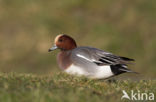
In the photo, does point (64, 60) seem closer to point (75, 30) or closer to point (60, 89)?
point (60, 89)

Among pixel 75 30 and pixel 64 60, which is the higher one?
pixel 75 30

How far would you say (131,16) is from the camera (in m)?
18.4

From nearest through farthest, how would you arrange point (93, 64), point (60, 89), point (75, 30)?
point (60, 89)
point (93, 64)
point (75, 30)

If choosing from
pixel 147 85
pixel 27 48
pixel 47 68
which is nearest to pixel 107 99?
pixel 147 85

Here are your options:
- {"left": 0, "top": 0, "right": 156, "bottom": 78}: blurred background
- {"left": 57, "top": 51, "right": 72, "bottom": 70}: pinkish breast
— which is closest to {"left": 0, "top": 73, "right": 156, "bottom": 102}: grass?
{"left": 57, "top": 51, "right": 72, "bottom": 70}: pinkish breast

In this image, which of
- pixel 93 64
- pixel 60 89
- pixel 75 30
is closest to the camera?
pixel 60 89

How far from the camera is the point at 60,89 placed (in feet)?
22.2

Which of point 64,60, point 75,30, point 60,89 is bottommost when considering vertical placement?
point 60,89

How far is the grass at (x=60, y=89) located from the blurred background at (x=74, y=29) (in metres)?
7.53

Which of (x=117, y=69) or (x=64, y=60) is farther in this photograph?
(x=64, y=60)

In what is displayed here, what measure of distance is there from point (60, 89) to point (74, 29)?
11656mm

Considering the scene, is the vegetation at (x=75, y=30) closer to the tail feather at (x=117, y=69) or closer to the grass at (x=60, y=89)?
the tail feather at (x=117, y=69)

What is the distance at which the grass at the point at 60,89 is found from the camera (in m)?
6.01

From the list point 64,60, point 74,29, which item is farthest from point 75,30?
point 64,60
